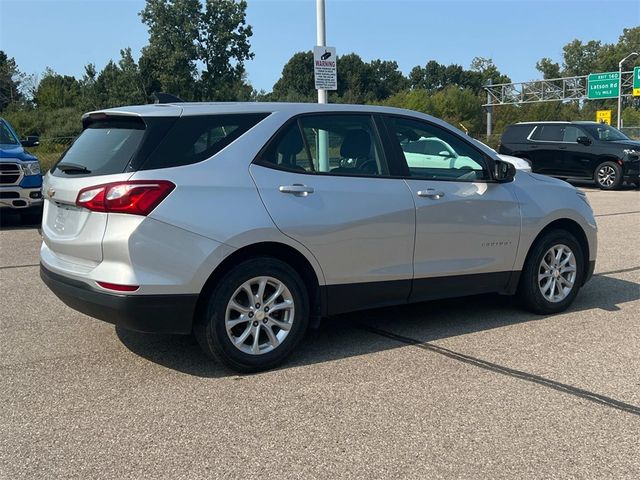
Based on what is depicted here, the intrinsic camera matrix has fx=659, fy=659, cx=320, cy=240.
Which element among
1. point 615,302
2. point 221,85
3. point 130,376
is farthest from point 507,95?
point 130,376

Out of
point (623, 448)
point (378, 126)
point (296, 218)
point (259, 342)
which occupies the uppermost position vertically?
point (378, 126)

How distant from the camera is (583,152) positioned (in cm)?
1862

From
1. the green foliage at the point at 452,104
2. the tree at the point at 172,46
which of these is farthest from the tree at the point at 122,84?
the green foliage at the point at 452,104

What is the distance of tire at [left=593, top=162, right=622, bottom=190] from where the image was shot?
18.2 meters

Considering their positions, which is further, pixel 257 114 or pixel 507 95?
pixel 507 95

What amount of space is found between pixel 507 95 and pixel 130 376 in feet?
150

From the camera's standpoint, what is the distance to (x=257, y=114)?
182 inches

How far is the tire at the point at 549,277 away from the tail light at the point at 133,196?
3.28 meters

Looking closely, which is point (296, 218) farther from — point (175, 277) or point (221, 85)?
point (221, 85)

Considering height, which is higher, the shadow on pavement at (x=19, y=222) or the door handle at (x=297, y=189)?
the door handle at (x=297, y=189)

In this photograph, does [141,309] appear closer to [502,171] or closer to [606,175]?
[502,171]

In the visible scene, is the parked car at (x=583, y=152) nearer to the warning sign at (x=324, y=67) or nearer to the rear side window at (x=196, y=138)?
the warning sign at (x=324, y=67)

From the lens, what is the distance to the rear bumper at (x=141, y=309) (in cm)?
405

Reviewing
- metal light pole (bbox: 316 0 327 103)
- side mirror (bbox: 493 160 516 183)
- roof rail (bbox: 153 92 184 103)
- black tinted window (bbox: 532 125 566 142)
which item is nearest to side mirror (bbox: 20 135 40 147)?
metal light pole (bbox: 316 0 327 103)
